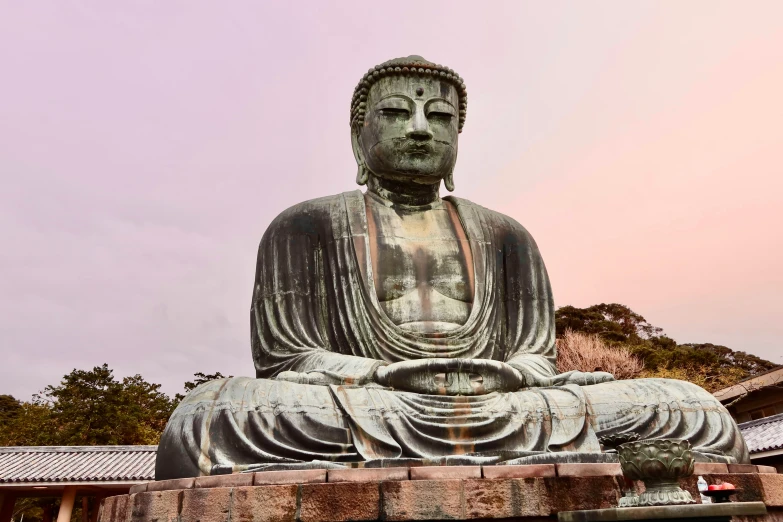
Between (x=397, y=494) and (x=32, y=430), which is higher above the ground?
(x=32, y=430)

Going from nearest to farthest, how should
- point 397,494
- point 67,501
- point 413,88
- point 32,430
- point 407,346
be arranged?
point 397,494
point 407,346
point 413,88
point 67,501
point 32,430

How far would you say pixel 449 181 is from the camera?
764cm

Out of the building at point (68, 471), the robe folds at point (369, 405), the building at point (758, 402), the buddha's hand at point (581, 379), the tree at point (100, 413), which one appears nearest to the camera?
the robe folds at point (369, 405)

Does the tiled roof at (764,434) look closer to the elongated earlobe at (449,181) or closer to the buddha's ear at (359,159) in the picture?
the elongated earlobe at (449,181)

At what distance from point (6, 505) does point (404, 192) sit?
17.3m

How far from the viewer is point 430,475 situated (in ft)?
13.6

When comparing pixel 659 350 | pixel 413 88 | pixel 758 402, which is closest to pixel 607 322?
pixel 659 350

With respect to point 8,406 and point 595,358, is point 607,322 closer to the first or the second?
point 595,358

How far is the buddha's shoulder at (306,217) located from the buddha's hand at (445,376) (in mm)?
2071

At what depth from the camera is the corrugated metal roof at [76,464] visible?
56.4ft

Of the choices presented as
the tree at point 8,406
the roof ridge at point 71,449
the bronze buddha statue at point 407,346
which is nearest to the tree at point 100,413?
the roof ridge at point 71,449

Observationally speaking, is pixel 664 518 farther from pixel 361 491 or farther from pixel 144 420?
pixel 144 420

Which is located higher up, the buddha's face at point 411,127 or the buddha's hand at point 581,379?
the buddha's face at point 411,127

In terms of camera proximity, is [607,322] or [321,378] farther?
[607,322]
